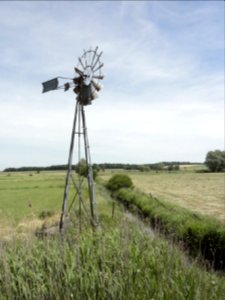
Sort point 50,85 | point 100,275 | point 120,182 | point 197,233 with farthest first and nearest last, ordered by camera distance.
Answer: point 120,182, point 197,233, point 50,85, point 100,275

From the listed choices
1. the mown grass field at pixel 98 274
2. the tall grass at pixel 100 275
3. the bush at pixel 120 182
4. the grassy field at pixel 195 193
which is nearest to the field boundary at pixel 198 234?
the mown grass field at pixel 98 274

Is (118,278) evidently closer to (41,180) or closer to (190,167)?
(41,180)

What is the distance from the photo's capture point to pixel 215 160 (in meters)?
62.7

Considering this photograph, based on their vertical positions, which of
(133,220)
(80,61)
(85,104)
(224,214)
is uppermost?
(80,61)

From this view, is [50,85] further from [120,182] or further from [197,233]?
[120,182]

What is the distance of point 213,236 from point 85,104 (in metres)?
5.86

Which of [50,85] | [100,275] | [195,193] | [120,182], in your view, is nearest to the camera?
[100,275]

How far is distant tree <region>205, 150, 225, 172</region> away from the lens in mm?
60406

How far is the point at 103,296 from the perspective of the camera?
521 centimetres

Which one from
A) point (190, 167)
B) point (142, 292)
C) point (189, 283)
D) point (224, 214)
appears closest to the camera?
point (142, 292)

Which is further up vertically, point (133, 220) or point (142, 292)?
point (133, 220)

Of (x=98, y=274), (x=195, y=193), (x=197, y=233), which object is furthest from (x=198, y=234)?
(x=195, y=193)

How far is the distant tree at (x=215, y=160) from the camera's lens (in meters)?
60.4

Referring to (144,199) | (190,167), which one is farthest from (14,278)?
(190,167)
